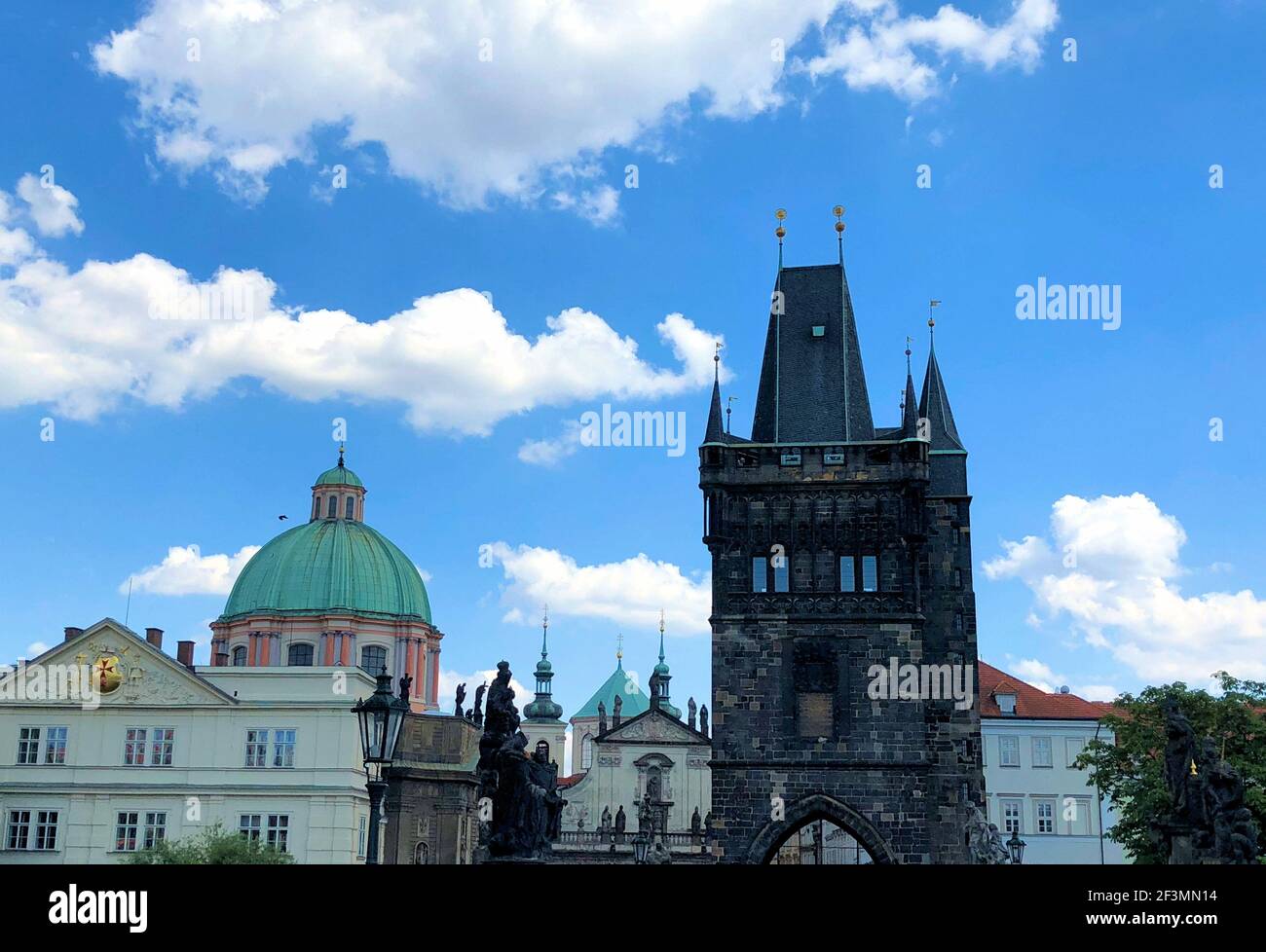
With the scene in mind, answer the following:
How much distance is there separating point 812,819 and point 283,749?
19950mm

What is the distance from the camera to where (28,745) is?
52.4m

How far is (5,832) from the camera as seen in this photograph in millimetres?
51281

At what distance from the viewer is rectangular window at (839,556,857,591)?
47562 millimetres

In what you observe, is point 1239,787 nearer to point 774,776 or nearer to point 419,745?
point 774,776

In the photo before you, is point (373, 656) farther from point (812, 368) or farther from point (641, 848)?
point (812, 368)

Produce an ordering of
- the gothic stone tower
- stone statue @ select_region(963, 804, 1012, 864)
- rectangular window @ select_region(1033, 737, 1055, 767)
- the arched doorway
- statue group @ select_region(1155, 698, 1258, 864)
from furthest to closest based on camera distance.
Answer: the arched doorway
rectangular window @ select_region(1033, 737, 1055, 767)
the gothic stone tower
stone statue @ select_region(963, 804, 1012, 864)
statue group @ select_region(1155, 698, 1258, 864)

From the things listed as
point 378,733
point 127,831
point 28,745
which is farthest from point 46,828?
point 378,733

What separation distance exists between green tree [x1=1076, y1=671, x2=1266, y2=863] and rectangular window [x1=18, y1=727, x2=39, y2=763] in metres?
37.3

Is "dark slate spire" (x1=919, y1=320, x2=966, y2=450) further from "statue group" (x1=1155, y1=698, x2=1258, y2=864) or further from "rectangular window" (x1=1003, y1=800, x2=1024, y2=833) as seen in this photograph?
"statue group" (x1=1155, y1=698, x2=1258, y2=864)

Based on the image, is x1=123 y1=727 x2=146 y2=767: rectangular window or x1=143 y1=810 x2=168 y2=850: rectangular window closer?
x1=143 y1=810 x2=168 y2=850: rectangular window

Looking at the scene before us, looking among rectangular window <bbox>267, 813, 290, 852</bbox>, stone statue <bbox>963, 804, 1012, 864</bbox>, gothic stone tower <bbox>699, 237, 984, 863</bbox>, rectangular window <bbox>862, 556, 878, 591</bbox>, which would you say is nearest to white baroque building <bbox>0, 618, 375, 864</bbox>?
rectangular window <bbox>267, 813, 290, 852</bbox>

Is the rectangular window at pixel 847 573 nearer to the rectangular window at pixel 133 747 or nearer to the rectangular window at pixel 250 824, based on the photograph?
the rectangular window at pixel 250 824
